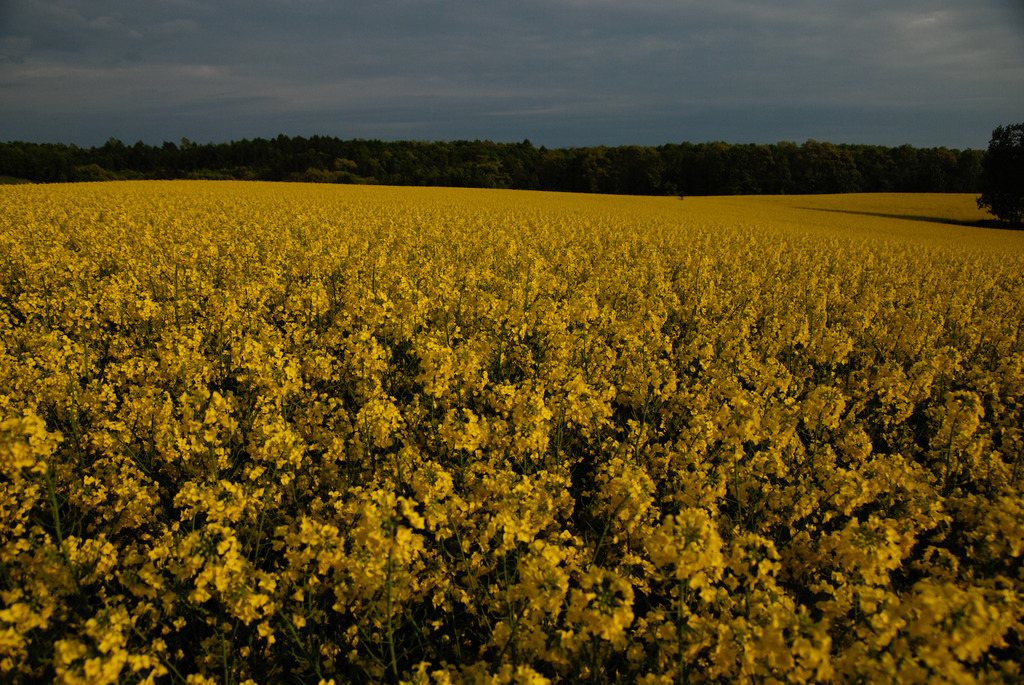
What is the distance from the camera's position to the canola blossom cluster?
2516 mm

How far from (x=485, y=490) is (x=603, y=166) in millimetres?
74607

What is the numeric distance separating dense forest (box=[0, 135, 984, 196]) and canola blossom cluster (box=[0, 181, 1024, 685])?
207ft

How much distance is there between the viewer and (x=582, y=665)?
9.15ft

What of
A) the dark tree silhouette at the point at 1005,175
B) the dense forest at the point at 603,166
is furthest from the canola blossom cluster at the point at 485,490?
the dense forest at the point at 603,166

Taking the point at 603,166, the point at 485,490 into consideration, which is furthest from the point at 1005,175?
the point at 485,490

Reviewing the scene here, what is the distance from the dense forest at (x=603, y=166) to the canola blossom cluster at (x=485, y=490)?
63.0 metres

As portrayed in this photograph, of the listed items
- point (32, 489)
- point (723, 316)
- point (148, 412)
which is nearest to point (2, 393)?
point (148, 412)

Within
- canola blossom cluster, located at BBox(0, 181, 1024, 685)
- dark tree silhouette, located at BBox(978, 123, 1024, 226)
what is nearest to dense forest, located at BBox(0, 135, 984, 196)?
dark tree silhouette, located at BBox(978, 123, 1024, 226)

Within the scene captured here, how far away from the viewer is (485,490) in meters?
3.72

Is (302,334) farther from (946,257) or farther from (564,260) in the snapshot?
(946,257)

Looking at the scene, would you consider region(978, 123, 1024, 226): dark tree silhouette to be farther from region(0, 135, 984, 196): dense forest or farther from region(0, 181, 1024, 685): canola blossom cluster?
region(0, 181, 1024, 685): canola blossom cluster

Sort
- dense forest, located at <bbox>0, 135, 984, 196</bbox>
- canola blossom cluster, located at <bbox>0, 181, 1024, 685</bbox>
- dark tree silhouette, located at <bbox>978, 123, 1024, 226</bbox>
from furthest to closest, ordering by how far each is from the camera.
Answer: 1. dense forest, located at <bbox>0, 135, 984, 196</bbox>
2. dark tree silhouette, located at <bbox>978, 123, 1024, 226</bbox>
3. canola blossom cluster, located at <bbox>0, 181, 1024, 685</bbox>

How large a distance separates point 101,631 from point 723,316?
340 inches

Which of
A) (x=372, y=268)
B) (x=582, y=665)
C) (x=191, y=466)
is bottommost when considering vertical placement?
(x=582, y=665)
